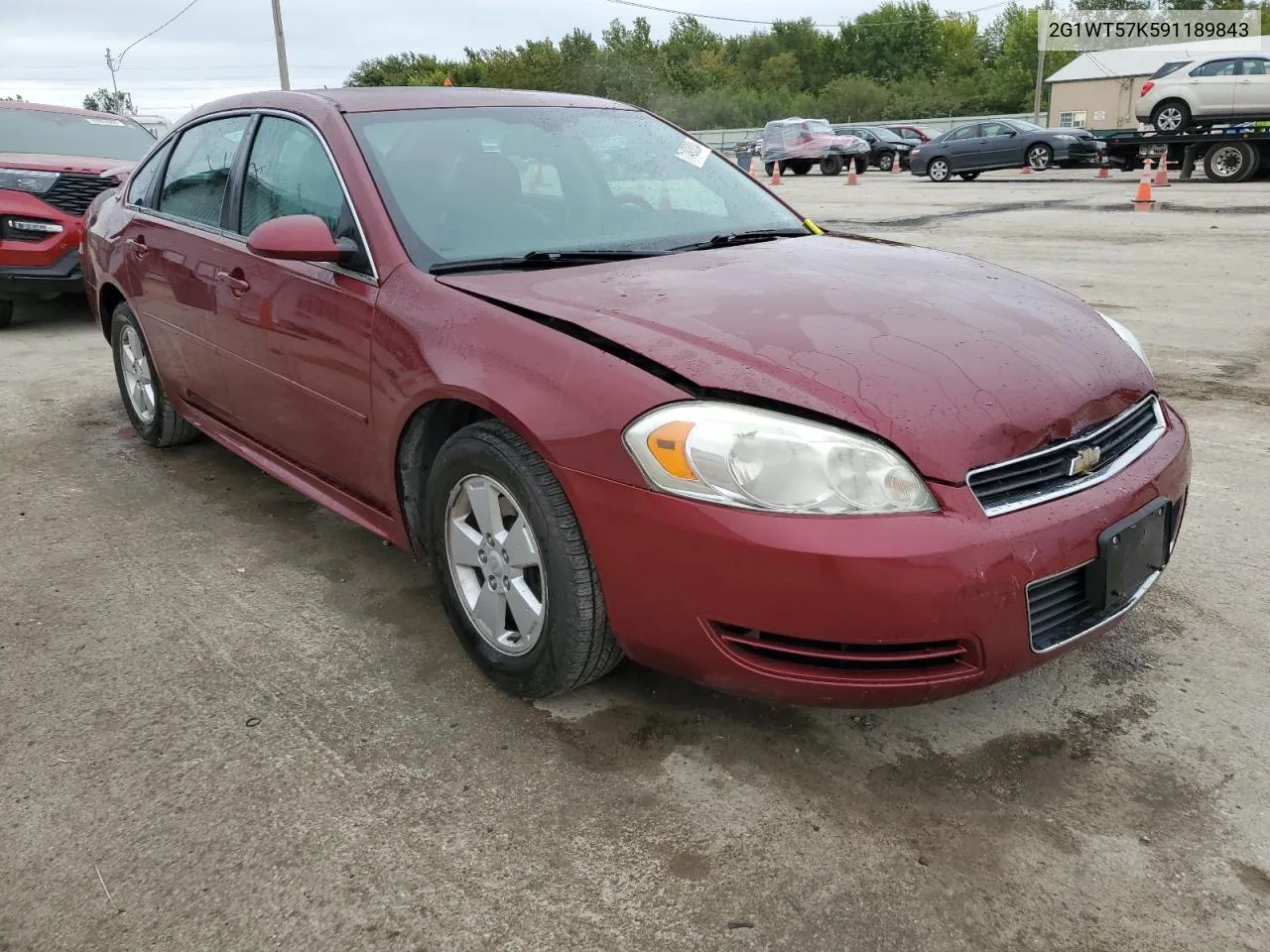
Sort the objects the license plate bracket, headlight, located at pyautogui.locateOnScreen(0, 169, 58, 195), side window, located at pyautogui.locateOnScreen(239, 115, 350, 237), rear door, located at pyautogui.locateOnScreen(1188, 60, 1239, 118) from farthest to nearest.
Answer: rear door, located at pyautogui.locateOnScreen(1188, 60, 1239, 118)
headlight, located at pyautogui.locateOnScreen(0, 169, 58, 195)
side window, located at pyautogui.locateOnScreen(239, 115, 350, 237)
the license plate bracket

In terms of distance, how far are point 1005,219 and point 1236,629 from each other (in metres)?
12.5

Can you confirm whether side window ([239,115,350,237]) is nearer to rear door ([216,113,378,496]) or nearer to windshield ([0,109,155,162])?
rear door ([216,113,378,496])

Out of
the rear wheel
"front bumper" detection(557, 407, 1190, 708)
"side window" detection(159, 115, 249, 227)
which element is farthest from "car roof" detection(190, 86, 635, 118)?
the rear wheel

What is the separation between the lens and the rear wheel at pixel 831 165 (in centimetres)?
2914

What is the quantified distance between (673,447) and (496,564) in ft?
2.32

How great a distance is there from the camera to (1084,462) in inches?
88.9

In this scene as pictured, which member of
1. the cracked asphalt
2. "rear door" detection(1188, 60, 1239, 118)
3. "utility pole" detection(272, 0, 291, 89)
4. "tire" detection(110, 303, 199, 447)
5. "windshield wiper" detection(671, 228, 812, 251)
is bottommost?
the cracked asphalt

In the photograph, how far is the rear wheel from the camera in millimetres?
29141

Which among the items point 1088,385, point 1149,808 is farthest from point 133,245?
point 1149,808

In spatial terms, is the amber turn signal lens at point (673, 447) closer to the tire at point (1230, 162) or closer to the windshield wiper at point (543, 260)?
the windshield wiper at point (543, 260)

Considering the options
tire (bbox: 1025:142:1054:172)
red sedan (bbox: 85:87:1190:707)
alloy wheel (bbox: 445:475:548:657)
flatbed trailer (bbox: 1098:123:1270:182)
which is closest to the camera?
red sedan (bbox: 85:87:1190:707)

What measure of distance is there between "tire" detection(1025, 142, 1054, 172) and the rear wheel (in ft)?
21.1

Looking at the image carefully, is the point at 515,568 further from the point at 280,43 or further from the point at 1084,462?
the point at 280,43

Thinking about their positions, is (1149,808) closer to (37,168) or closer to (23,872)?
(23,872)
